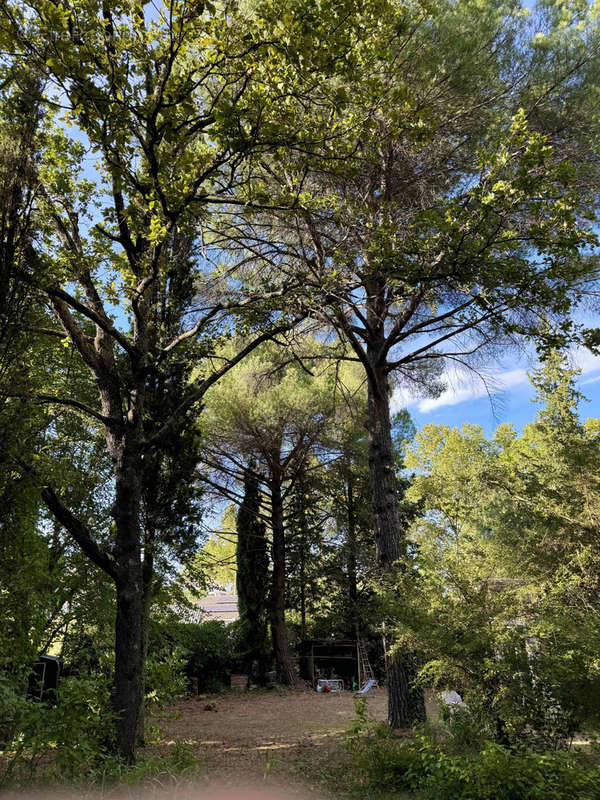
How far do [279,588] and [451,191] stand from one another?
10.5 m

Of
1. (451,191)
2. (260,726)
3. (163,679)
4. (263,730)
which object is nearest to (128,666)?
(163,679)

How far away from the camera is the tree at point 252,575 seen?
1398cm

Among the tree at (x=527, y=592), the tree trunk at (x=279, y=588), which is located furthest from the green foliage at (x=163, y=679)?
the tree trunk at (x=279, y=588)

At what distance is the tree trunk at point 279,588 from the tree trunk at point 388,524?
712 centimetres

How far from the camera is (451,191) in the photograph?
25.1 feet

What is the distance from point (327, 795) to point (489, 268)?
473 cm

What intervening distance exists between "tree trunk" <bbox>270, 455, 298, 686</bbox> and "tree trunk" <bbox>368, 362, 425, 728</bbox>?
712 centimetres

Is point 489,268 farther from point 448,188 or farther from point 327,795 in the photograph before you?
point 327,795

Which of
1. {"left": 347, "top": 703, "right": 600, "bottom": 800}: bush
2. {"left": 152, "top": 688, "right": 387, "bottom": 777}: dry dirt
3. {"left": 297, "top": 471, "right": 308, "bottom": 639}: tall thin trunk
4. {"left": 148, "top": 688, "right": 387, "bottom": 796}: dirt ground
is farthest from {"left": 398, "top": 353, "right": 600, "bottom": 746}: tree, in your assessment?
{"left": 297, "top": 471, "right": 308, "bottom": 639}: tall thin trunk

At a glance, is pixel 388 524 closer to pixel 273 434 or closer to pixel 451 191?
pixel 451 191

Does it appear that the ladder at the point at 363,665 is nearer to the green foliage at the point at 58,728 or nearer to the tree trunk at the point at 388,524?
the tree trunk at the point at 388,524

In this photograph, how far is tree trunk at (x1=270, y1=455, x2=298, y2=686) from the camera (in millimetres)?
13914

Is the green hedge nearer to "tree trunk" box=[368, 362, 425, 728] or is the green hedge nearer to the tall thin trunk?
"tree trunk" box=[368, 362, 425, 728]

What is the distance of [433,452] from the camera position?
17.5m
